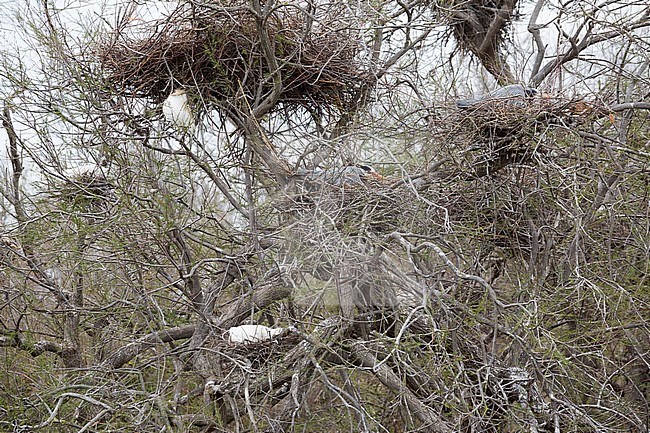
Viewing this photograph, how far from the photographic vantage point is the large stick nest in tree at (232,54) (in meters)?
3.42

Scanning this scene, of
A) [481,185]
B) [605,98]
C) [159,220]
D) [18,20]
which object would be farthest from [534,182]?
[18,20]

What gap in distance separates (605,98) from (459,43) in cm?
187

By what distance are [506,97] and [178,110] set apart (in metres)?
1.41

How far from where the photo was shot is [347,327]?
3264mm

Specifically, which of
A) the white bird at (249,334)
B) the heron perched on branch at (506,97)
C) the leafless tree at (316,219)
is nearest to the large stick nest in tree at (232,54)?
the leafless tree at (316,219)

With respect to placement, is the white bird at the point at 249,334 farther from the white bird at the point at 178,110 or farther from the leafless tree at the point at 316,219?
the white bird at the point at 178,110

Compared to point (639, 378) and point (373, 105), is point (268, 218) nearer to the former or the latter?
point (373, 105)

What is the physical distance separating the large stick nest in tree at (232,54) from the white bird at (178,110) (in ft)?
0.29

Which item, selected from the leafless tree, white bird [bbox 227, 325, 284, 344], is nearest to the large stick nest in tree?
the leafless tree

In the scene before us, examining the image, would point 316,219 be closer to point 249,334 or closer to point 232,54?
point 249,334

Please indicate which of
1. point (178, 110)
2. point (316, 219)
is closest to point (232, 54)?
point (178, 110)

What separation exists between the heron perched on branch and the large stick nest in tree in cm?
65

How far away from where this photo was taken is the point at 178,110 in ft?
11.4

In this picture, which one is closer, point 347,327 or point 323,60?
point 347,327
